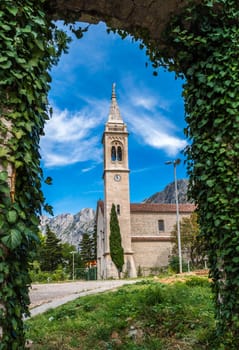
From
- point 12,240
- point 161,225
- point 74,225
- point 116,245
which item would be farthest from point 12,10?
point 74,225

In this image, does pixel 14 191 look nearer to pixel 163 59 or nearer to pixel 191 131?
pixel 191 131

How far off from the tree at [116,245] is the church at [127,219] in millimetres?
402

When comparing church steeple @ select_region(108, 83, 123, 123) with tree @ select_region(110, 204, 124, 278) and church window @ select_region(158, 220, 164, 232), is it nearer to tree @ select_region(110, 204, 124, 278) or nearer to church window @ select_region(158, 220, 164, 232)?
tree @ select_region(110, 204, 124, 278)

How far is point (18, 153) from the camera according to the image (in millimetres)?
2594

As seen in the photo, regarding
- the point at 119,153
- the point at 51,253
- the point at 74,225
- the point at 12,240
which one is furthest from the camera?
the point at 74,225

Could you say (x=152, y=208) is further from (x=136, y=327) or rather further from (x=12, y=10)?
(x=12, y=10)

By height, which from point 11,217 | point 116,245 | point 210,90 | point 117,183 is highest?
point 117,183

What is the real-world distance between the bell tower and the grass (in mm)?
25245

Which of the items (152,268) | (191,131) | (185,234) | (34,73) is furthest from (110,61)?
(152,268)

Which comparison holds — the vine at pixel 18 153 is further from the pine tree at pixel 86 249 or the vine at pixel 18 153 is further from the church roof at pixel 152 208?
the pine tree at pixel 86 249

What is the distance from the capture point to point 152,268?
3362cm

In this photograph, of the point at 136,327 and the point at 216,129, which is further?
the point at 136,327

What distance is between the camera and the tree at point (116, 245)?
3110 cm

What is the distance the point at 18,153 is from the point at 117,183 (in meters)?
31.2
